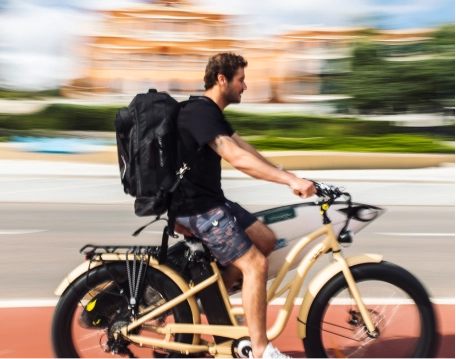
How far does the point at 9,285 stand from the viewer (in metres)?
5.79

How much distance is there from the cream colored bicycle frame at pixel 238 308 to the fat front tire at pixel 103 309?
31 mm

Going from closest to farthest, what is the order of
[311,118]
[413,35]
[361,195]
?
[361,195], [311,118], [413,35]

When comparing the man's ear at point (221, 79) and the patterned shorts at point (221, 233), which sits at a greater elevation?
the man's ear at point (221, 79)

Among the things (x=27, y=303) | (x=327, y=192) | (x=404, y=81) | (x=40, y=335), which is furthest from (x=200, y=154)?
(x=404, y=81)

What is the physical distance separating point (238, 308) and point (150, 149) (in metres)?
0.92

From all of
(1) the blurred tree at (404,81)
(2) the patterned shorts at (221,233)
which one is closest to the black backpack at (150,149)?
(2) the patterned shorts at (221,233)

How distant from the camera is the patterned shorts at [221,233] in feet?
11.1

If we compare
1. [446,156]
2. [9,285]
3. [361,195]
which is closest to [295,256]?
[9,285]

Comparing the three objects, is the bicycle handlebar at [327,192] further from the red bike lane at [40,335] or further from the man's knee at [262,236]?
the red bike lane at [40,335]

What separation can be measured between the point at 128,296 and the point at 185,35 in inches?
1320

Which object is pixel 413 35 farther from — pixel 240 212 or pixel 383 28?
pixel 240 212

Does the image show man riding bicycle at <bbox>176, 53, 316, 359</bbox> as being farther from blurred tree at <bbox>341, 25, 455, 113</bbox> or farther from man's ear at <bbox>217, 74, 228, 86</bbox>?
blurred tree at <bbox>341, 25, 455, 113</bbox>

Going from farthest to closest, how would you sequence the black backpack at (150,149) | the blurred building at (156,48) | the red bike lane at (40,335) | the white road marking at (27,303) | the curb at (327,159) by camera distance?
the blurred building at (156,48) < the curb at (327,159) < the white road marking at (27,303) < the red bike lane at (40,335) < the black backpack at (150,149)

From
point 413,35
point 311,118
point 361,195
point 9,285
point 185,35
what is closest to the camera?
point 9,285
